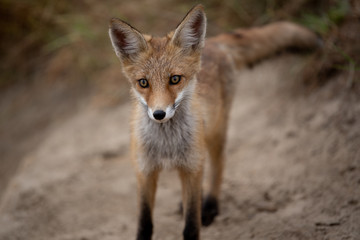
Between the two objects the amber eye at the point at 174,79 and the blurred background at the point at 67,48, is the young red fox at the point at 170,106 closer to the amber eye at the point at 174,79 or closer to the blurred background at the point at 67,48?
the amber eye at the point at 174,79

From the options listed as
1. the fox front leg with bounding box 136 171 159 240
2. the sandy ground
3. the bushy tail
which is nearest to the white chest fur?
the fox front leg with bounding box 136 171 159 240

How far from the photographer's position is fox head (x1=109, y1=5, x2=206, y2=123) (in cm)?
215

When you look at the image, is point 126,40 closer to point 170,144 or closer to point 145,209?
point 170,144

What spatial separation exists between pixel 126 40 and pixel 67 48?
423 cm

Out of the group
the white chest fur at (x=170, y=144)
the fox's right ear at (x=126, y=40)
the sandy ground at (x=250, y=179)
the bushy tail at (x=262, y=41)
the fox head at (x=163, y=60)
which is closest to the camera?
the fox head at (x=163, y=60)

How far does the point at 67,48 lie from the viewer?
6.14 metres

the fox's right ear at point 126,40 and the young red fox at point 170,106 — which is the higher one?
the fox's right ear at point 126,40

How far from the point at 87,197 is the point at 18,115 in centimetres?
313

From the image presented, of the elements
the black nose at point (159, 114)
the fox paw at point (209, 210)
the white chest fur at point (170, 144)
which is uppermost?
the black nose at point (159, 114)

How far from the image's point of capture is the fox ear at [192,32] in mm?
2297

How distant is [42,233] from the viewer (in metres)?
3.05

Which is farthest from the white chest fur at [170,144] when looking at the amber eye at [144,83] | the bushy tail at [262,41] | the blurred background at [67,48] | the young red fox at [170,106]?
the blurred background at [67,48]

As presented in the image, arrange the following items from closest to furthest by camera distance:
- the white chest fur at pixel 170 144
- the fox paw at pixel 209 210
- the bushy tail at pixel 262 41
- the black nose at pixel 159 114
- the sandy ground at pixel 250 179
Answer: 1. the black nose at pixel 159 114
2. the white chest fur at pixel 170 144
3. the sandy ground at pixel 250 179
4. the fox paw at pixel 209 210
5. the bushy tail at pixel 262 41

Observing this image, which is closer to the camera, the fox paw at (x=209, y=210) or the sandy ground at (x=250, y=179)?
the sandy ground at (x=250, y=179)
